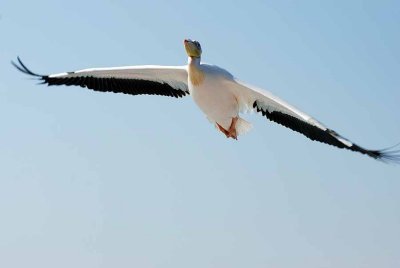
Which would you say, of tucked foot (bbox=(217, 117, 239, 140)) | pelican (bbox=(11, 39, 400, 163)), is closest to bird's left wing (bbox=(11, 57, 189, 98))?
pelican (bbox=(11, 39, 400, 163))

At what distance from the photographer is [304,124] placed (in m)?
14.4

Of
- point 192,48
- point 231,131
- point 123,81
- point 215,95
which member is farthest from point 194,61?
point 123,81

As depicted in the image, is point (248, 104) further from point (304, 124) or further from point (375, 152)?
point (375, 152)

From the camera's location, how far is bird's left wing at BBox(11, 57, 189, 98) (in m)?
16.3

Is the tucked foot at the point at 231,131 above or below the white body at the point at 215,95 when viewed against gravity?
below

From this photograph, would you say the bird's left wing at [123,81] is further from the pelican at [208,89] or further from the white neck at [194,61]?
the white neck at [194,61]

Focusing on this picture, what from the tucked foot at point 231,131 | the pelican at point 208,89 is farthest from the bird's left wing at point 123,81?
the tucked foot at point 231,131

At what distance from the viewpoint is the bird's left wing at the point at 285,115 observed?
520 inches

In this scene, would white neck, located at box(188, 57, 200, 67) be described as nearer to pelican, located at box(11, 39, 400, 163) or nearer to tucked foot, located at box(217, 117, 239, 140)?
pelican, located at box(11, 39, 400, 163)

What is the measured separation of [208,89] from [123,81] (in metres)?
2.70

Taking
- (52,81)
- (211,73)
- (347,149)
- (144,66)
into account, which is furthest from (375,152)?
(52,81)

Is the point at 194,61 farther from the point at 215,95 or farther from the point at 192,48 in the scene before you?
the point at 215,95

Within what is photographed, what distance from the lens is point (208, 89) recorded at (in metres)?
14.5

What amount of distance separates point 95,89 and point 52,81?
2.70ft
